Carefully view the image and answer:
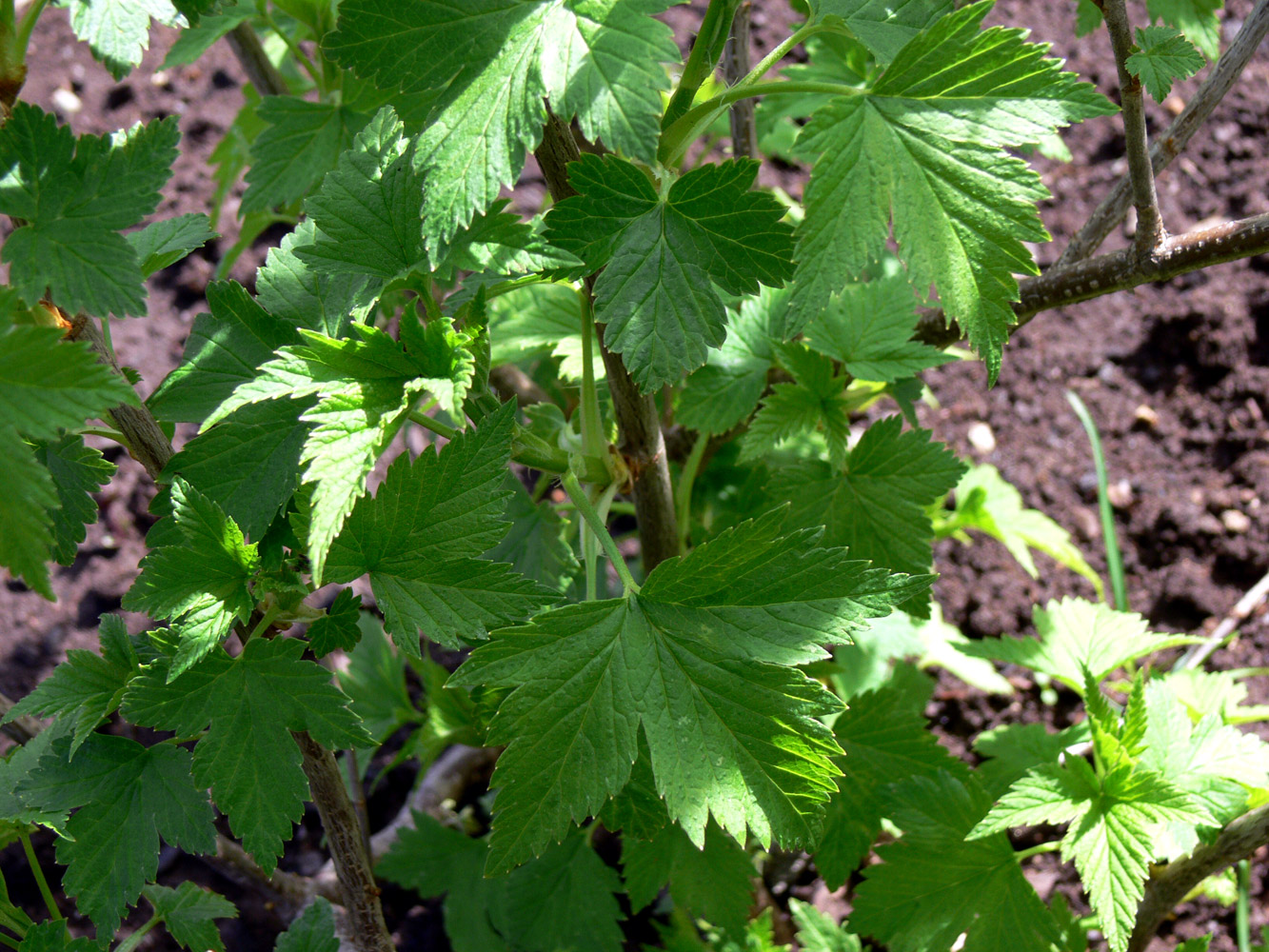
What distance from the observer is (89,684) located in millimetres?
876

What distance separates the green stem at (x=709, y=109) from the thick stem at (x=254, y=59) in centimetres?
106

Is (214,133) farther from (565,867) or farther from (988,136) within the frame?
(988,136)

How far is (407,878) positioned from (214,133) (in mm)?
2083

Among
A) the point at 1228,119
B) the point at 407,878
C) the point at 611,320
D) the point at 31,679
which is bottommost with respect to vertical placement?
the point at 407,878

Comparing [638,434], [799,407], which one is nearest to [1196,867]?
[799,407]

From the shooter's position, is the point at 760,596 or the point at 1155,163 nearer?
the point at 760,596

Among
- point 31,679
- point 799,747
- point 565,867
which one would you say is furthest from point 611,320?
point 31,679

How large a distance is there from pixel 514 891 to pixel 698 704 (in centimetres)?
80

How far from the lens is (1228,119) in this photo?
242cm

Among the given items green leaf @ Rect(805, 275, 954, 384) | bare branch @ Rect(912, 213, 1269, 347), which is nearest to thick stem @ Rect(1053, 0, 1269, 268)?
bare branch @ Rect(912, 213, 1269, 347)

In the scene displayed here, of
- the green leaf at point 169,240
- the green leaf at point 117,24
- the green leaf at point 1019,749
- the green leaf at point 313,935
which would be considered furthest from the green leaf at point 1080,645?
the green leaf at point 117,24

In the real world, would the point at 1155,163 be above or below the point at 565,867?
above

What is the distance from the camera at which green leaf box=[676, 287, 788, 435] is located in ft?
4.25

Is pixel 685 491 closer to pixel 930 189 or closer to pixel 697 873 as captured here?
pixel 697 873
